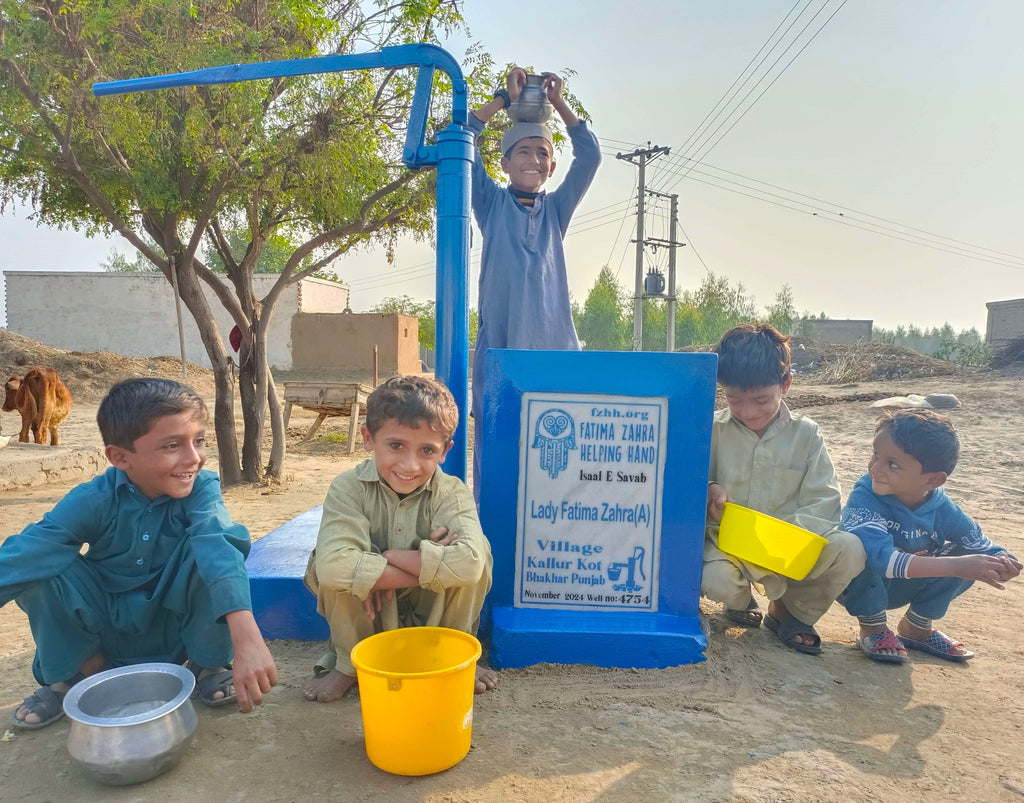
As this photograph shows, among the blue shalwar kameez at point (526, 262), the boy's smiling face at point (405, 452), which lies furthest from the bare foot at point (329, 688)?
the blue shalwar kameez at point (526, 262)

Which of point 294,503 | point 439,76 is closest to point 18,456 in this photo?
point 294,503

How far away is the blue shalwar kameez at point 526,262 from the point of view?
9.96 feet

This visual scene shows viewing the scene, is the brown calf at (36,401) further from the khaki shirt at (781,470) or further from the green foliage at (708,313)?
the green foliage at (708,313)

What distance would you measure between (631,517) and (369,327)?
2186 centimetres

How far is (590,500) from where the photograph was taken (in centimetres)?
255

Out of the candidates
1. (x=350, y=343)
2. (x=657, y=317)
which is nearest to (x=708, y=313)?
(x=657, y=317)

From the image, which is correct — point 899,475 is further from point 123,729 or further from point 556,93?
point 123,729

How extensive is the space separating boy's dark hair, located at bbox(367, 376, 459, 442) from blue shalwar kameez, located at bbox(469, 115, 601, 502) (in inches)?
30.4

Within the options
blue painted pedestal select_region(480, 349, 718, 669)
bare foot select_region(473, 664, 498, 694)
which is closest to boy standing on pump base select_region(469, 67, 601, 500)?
blue painted pedestal select_region(480, 349, 718, 669)

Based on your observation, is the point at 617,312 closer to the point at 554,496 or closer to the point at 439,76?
the point at 439,76

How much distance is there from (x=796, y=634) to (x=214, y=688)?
2.04 meters

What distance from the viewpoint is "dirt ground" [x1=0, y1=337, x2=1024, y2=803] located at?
175cm

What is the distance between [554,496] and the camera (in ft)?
8.38

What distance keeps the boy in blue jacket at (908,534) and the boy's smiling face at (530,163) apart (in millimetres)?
1718
